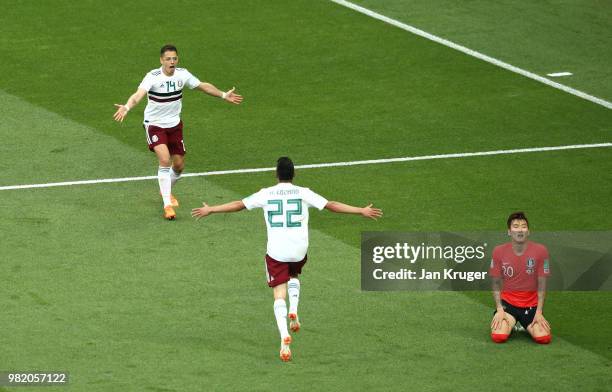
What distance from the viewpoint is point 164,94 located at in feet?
67.9

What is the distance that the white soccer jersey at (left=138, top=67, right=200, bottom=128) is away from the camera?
20.7m

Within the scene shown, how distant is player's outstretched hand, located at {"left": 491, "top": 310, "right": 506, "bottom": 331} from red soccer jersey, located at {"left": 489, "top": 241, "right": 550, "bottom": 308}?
8.4 inches

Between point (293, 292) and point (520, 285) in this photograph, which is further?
point (520, 285)

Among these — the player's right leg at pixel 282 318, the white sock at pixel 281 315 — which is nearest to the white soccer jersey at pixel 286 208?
the player's right leg at pixel 282 318

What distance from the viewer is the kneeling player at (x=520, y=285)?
1656cm

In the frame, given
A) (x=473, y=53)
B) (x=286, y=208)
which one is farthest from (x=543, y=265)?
(x=473, y=53)

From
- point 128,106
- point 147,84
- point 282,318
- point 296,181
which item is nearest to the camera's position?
point 282,318

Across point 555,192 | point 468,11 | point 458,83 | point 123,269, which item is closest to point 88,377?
point 123,269

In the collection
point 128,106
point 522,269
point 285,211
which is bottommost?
point 522,269

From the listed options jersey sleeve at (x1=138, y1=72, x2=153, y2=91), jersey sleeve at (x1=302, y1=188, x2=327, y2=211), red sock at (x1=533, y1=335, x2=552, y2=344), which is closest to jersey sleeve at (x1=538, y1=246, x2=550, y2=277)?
red sock at (x1=533, y1=335, x2=552, y2=344)

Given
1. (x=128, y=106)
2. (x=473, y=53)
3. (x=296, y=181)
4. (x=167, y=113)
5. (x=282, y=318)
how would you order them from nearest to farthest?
(x=282, y=318), (x=128, y=106), (x=167, y=113), (x=296, y=181), (x=473, y=53)

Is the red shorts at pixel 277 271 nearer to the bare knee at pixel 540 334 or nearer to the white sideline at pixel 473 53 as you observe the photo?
the bare knee at pixel 540 334

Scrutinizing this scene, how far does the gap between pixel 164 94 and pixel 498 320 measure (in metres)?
6.43

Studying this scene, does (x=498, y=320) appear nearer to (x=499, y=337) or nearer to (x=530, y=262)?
(x=499, y=337)
